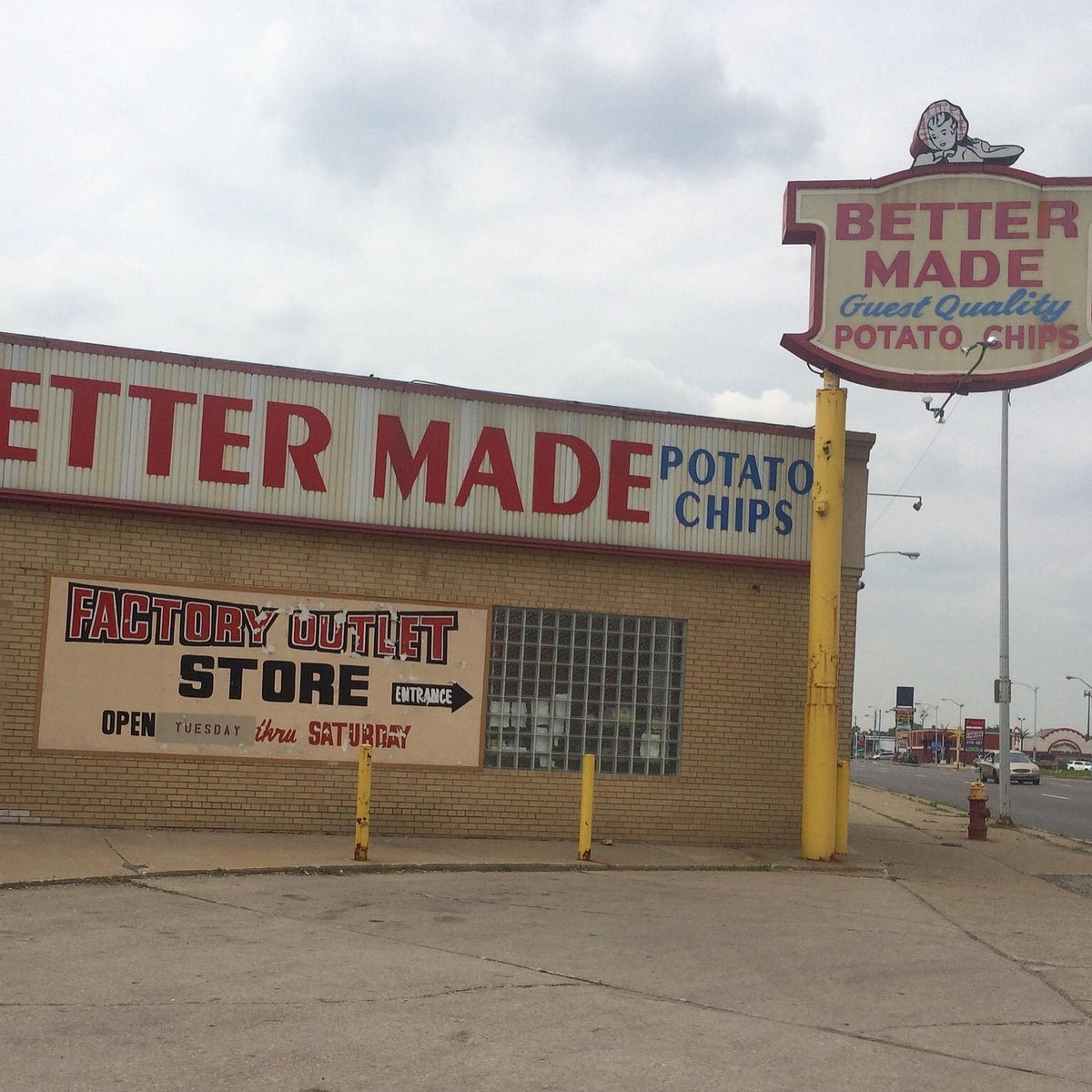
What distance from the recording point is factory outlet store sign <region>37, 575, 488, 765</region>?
15000mm

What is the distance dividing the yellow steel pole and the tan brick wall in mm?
1047

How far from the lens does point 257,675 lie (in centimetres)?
1553

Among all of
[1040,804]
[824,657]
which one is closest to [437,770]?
[824,657]

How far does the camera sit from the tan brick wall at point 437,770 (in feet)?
48.7

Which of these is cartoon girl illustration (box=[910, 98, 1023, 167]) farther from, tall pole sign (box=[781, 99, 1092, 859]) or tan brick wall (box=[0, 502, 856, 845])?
tan brick wall (box=[0, 502, 856, 845])

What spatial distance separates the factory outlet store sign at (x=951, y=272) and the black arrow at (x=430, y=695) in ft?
20.2

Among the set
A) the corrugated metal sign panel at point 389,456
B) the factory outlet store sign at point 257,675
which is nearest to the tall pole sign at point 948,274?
the corrugated metal sign panel at point 389,456

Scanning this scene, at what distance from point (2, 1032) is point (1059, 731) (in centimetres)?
15147

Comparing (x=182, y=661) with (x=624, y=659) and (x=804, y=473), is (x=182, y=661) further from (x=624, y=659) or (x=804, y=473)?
(x=804, y=473)

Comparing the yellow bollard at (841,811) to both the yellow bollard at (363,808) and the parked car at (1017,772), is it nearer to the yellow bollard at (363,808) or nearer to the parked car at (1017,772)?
the yellow bollard at (363,808)

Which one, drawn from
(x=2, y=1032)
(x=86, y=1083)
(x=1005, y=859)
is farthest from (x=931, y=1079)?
(x=1005, y=859)

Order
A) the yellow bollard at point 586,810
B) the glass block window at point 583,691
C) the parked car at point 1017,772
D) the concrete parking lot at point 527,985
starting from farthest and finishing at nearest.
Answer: the parked car at point 1017,772 < the glass block window at point 583,691 < the yellow bollard at point 586,810 < the concrete parking lot at point 527,985

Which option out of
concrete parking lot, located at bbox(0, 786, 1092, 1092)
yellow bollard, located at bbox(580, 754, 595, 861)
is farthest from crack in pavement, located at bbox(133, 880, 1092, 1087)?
yellow bollard, located at bbox(580, 754, 595, 861)

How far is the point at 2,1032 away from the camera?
655 centimetres
